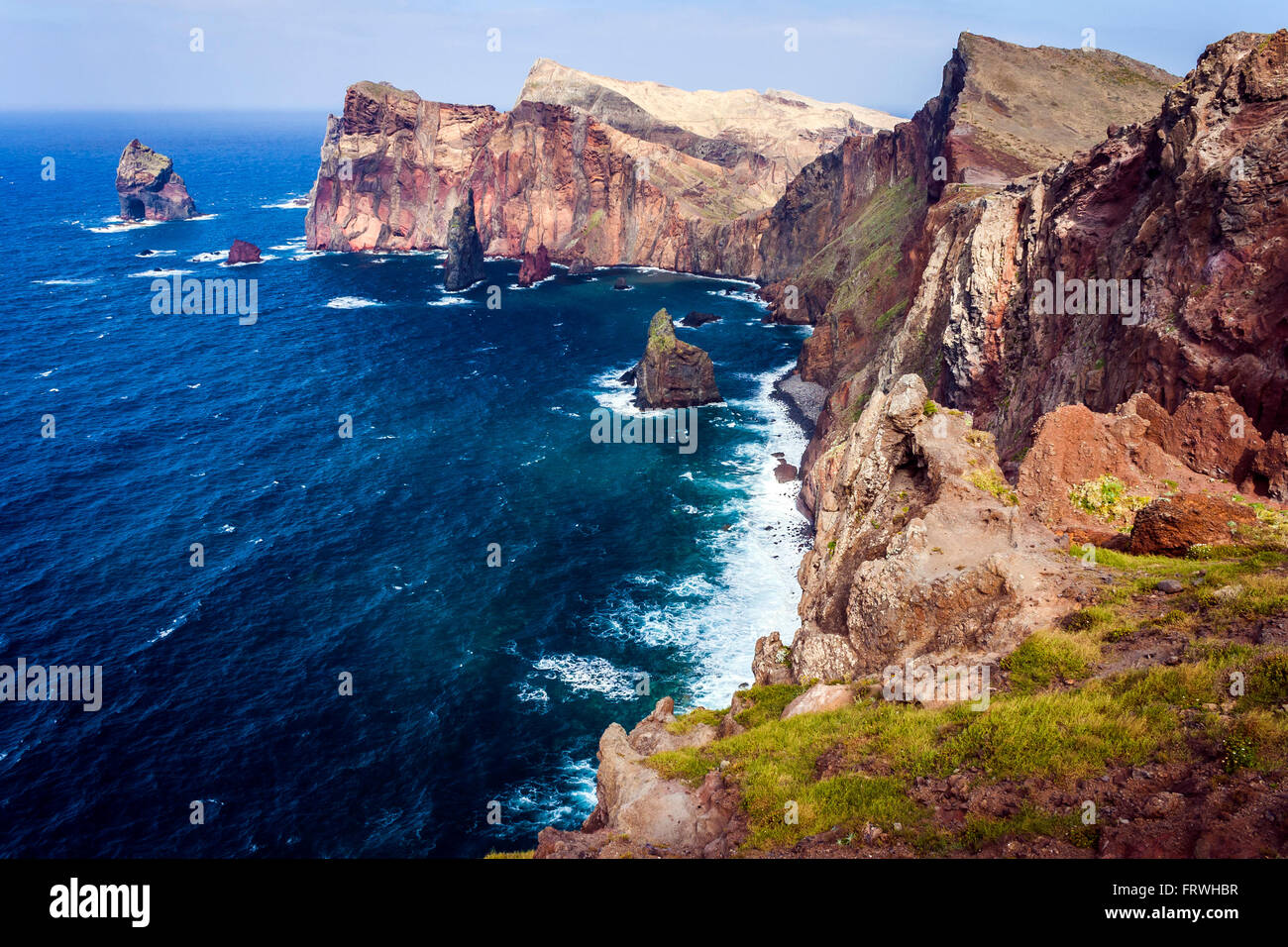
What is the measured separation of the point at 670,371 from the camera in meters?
101

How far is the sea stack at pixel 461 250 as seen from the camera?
158500 mm

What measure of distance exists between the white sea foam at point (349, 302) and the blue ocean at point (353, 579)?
71.3 feet

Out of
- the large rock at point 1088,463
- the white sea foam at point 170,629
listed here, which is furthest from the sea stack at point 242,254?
the large rock at point 1088,463

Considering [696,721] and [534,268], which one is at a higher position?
[534,268]

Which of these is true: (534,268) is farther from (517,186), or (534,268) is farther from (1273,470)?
(1273,470)

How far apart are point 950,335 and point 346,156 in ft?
547

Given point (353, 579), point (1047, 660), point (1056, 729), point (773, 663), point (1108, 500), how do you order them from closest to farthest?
point (1056, 729)
point (1047, 660)
point (773, 663)
point (1108, 500)
point (353, 579)

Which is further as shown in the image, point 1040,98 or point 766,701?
point 1040,98

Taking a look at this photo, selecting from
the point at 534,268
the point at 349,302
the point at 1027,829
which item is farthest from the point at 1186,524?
the point at 534,268

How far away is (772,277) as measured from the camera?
166625 mm

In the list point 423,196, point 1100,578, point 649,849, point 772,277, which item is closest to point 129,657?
point 649,849

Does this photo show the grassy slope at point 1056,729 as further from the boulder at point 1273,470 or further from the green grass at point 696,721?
the boulder at point 1273,470

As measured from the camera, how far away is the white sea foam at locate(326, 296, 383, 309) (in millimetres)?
145875

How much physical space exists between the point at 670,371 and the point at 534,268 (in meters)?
79.7
